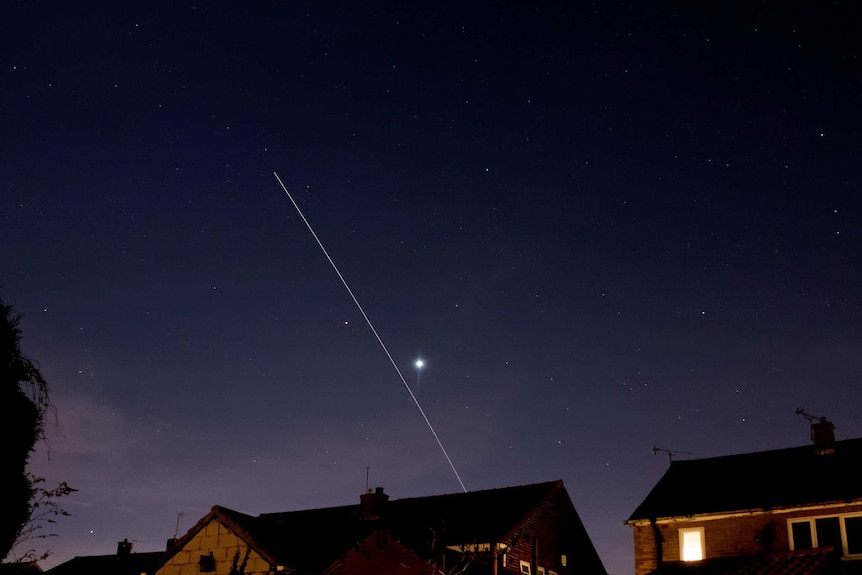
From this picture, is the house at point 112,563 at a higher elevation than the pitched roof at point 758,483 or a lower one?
lower

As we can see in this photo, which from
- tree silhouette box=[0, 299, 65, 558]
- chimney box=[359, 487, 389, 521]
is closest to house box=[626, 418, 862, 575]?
chimney box=[359, 487, 389, 521]

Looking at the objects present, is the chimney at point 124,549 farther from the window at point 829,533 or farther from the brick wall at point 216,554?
the window at point 829,533

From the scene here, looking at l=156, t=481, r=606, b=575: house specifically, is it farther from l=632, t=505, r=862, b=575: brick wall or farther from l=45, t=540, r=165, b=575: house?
l=45, t=540, r=165, b=575: house

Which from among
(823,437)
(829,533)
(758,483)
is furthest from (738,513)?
(823,437)

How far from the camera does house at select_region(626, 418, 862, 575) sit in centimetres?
2742

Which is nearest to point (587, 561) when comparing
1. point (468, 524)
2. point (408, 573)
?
point (468, 524)

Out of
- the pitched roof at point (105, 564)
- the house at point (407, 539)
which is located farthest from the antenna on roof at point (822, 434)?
the pitched roof at point (105, 564)

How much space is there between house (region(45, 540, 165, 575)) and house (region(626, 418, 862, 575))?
30.7 metres

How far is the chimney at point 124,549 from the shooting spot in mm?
48375

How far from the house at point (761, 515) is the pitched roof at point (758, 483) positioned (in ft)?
0.13

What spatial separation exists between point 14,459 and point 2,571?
264 cm

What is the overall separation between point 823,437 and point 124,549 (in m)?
41.2

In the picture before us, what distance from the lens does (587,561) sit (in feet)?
140

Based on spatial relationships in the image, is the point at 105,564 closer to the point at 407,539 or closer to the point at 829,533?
the point at 407,539
